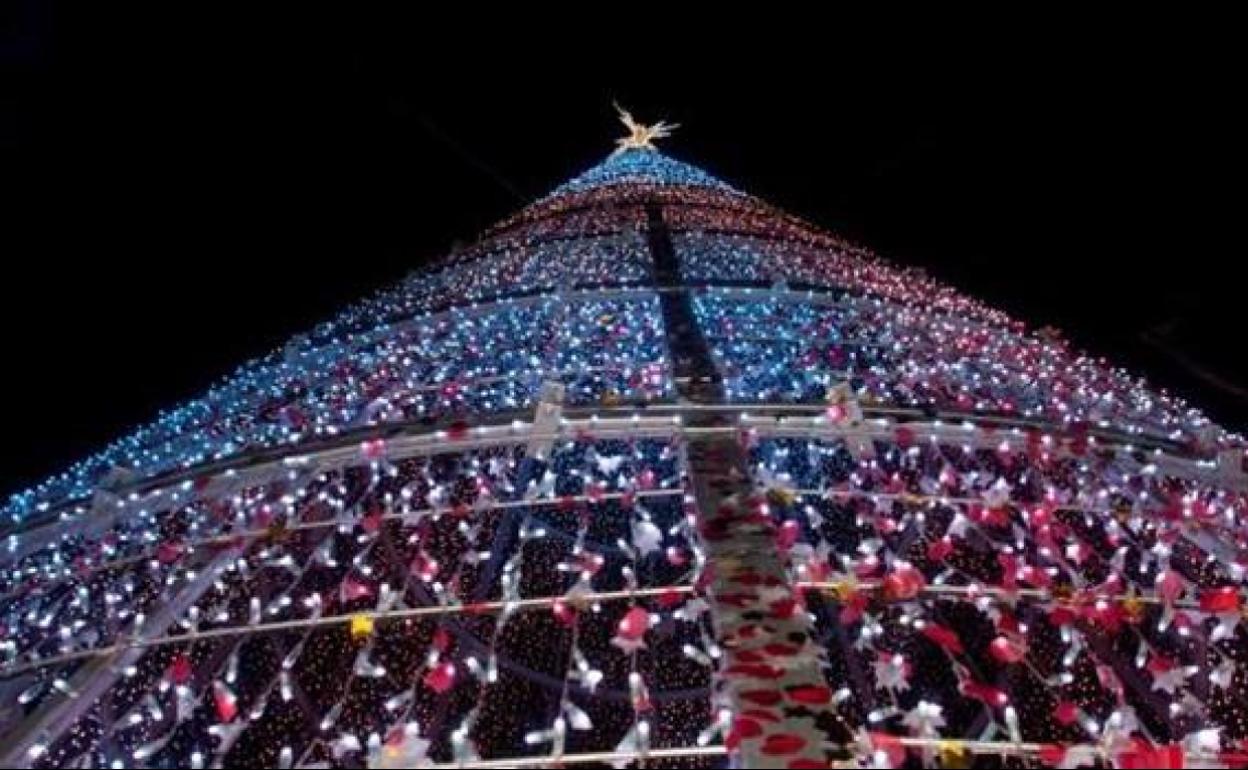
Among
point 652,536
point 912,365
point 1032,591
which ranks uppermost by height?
point 912,365

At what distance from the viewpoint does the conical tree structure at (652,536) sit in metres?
4.68

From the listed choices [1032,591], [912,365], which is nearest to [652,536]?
[1032,591]

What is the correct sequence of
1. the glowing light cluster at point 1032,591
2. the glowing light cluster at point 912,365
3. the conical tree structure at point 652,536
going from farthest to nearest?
1. the glowing light cluster at point 912,365
2. the glowing light cluster at point 1032,591
3. the conical tree structure at point 652,536

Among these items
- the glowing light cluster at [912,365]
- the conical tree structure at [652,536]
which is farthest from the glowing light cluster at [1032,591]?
the glowing light cluster at [912,365]

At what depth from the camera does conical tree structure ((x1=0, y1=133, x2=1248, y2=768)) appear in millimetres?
4684

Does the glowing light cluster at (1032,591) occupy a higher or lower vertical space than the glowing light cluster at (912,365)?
lower

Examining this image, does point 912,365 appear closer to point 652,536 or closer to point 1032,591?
point 1032,591

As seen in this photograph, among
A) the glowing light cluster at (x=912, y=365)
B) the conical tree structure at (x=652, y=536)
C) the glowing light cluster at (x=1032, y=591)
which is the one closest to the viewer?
the conical tree structure at (x=652, y=536)

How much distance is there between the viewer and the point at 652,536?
528cm

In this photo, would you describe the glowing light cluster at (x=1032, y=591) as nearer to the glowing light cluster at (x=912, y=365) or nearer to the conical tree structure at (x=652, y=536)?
the conical tree structure at (x=652, y=536)

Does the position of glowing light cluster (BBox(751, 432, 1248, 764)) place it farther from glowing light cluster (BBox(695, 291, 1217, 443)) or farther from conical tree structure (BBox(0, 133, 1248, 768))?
glowing light cluster (BBox(695, 291, 1217, 443))

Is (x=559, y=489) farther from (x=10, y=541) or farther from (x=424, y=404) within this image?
(x=10, y=541)

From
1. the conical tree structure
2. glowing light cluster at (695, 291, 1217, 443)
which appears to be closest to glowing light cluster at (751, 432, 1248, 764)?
the conical tree structure

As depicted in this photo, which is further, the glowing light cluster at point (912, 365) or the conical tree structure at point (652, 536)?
the glowing light cluster at point (912, 365)
